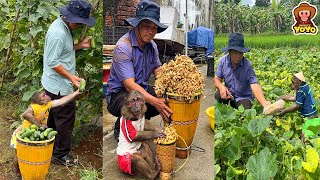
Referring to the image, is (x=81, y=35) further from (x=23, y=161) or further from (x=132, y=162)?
(x=132, y=162)

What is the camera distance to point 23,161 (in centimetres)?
274

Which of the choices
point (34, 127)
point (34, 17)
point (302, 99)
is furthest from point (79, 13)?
point (302, 99)

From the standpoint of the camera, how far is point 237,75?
2.52 m

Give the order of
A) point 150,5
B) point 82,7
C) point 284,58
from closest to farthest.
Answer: point 150,5 < point 82,7 < point 284,58

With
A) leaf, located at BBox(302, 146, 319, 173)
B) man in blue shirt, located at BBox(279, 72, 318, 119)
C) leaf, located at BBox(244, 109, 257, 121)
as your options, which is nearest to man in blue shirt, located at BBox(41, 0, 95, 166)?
leaf, located at BBox(244, 109, 257, 121)

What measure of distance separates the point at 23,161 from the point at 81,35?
35.6 inches

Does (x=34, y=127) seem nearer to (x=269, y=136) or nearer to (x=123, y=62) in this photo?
(x=123, y=62)

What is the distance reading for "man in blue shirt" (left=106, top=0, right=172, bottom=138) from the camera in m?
1.99

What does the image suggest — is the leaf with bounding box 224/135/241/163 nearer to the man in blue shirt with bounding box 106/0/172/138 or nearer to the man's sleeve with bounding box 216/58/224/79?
the man's sleeve with bounding box 216/58/224/79

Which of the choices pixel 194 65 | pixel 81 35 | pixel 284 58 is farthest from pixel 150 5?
pixel 284 58

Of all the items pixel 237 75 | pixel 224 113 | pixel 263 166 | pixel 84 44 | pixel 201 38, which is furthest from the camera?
pixel 84 44

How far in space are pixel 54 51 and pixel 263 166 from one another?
144 centimetres

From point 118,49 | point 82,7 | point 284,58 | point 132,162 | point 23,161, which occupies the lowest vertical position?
point 23,161

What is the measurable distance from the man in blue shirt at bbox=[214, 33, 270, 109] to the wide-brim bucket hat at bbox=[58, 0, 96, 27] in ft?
2.82
